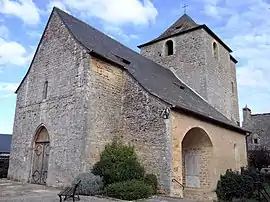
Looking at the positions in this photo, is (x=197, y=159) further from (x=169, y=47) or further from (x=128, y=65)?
(x=169, y=47)

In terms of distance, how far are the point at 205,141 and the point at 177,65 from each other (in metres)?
8.19

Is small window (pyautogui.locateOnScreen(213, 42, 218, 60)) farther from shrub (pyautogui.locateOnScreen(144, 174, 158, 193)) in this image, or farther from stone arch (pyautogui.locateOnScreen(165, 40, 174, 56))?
shrub (pyautogui.locateOnScreen(144, 174, 158, 193))

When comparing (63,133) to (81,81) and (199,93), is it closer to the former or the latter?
(81,81)

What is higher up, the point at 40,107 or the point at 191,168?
the point at 40,107

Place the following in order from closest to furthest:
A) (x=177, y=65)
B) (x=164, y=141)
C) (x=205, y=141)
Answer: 1. (x=164, y=141)
2. (x=205, y=141)
3. (x=177, y=65)

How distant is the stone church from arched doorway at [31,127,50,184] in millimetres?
46

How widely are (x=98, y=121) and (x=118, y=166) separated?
2.27m

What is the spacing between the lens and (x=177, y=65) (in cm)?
2044

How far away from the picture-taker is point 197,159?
14180 mm

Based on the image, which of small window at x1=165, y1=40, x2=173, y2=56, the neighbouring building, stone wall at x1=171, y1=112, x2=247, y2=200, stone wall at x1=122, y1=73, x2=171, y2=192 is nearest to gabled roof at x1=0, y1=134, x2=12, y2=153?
small window at x1=165, y1=40, x2=173, y2=56

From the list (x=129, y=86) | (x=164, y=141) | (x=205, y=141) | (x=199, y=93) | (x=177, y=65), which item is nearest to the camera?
(x=164, y=141)

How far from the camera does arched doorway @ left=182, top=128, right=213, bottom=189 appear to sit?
13.6 metres

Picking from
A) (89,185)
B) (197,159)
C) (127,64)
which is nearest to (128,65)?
(127,64)

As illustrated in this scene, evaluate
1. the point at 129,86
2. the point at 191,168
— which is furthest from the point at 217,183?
the point at 129,86
